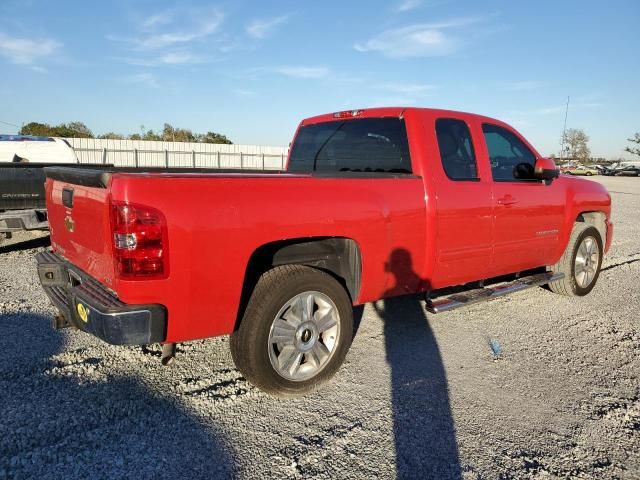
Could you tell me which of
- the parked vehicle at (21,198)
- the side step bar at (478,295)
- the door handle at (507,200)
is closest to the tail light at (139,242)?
the side step bar at (478,295)

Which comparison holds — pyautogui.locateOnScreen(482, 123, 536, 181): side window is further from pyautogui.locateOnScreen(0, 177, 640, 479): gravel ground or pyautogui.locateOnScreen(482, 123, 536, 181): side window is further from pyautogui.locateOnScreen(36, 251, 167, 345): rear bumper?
pyautogui.locateOnScreen(36, 251, 167, 345): rear bumper

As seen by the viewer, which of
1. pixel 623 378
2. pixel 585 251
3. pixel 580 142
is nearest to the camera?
pixel 623 378

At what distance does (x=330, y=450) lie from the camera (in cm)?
270

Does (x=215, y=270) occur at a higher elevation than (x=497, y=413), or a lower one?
higher

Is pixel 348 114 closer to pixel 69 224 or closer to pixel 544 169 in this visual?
pixel 544 169

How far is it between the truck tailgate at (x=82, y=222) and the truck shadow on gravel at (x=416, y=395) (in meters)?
1.94

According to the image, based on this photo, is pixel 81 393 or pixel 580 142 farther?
pixel 580 142

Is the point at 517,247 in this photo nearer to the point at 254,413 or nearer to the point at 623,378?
the point at 623,378

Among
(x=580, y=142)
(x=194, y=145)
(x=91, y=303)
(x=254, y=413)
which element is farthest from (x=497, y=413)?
(x=580, y=142)

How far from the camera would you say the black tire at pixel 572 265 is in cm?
564

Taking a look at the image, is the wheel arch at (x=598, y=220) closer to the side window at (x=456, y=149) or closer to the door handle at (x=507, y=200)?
the door handle at (x=507, y=200)

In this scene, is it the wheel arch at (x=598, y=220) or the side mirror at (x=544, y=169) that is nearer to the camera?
the side mirror at (x=544, y=169)

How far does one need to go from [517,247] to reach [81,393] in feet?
13.0

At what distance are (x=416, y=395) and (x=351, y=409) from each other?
509 millimetres
